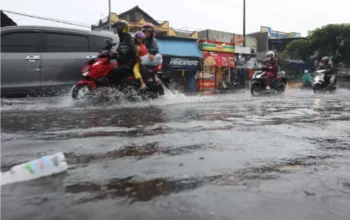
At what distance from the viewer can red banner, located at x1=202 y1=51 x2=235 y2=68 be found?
24.2 meters

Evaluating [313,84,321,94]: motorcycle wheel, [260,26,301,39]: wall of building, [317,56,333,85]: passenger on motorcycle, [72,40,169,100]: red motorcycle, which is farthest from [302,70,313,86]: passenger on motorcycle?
[260,26,301,39]: wall of building

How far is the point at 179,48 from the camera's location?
21.7 metres

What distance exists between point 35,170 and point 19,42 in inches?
206

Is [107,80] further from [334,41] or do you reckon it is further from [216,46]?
[334,41]

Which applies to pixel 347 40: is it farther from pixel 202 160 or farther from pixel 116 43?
pixel 202 160

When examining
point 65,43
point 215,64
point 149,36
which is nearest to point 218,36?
point 215,64

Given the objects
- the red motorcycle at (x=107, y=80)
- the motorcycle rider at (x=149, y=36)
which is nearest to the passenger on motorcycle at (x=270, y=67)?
the motorcycle rider at (x=149, y=36)

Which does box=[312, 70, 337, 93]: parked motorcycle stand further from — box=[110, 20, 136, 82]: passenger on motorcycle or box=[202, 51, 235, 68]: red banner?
box=[202, 51, 235, 68]: red banner

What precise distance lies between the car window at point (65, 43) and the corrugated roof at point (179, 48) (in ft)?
44.8

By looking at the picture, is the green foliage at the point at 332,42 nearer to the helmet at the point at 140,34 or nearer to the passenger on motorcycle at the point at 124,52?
the helmet at the point at 140,34

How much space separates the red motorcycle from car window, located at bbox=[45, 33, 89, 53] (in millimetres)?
549

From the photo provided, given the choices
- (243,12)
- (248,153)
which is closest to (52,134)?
(248,153)

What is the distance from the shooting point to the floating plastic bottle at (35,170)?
5.90 feet

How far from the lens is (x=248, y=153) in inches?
100
